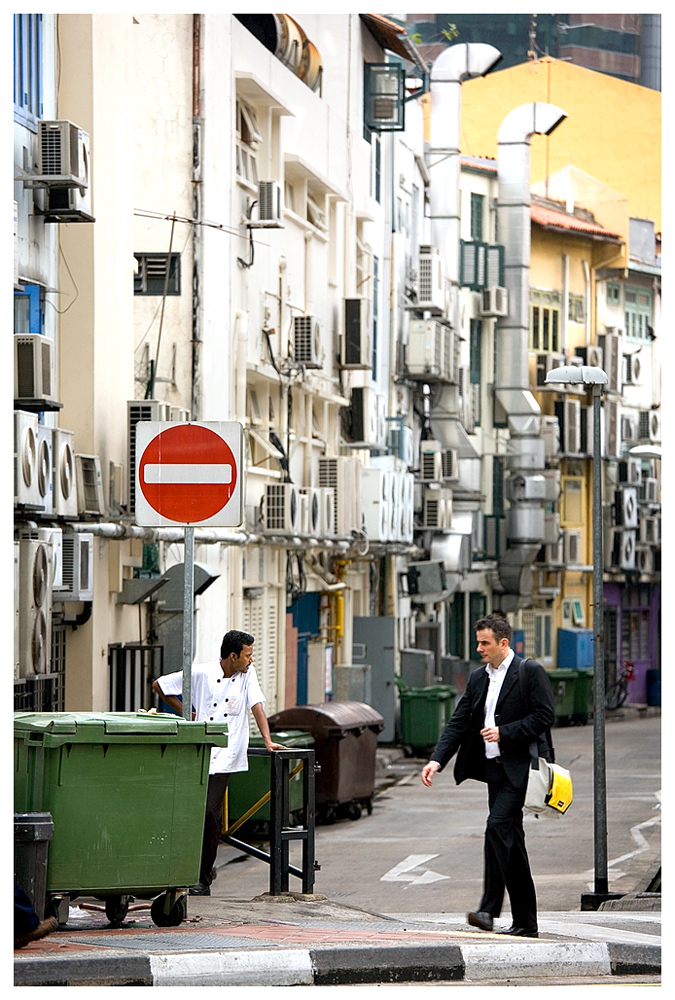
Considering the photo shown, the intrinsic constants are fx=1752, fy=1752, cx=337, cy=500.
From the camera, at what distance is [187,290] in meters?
21.8

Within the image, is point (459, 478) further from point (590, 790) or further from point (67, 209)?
point (67, 209)

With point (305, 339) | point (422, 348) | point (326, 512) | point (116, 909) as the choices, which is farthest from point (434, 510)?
point (116, 909)

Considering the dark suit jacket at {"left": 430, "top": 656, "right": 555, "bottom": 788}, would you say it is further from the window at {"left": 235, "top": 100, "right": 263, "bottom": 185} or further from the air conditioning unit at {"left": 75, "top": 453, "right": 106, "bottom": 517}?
the window at {"left": 235, "top": 100, "right": 263, "bottom": 185}

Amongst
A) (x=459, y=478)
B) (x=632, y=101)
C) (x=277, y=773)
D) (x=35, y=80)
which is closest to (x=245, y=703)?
(x=277, y=773)

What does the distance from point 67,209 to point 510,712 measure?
7404mm

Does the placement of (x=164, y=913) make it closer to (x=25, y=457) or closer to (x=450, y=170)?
(x=25, y=457)

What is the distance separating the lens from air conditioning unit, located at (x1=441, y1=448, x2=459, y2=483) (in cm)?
3809

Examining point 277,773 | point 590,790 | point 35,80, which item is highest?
point 35,80

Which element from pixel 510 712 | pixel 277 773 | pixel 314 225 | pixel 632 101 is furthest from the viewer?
pixel 632 101

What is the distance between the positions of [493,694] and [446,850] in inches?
335

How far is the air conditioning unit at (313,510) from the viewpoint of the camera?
25.7m

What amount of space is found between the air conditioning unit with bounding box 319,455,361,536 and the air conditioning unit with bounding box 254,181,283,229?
17.8ft

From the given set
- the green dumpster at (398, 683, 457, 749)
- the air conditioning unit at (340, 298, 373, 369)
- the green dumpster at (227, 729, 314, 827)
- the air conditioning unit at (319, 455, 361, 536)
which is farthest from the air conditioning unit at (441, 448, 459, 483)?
the green dumpster at (227, 729, 314, 827)

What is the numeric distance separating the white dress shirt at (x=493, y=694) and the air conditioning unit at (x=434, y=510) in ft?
87.6
